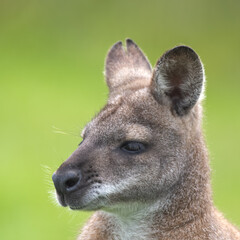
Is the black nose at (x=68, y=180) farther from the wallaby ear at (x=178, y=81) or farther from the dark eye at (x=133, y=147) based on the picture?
the wallaby ear at (x=178, y=81)

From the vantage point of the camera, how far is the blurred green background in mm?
16672

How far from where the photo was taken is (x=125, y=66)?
336 inches

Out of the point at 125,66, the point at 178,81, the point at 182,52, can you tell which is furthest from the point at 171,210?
the point at 125,66

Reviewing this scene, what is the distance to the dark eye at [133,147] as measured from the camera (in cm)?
723

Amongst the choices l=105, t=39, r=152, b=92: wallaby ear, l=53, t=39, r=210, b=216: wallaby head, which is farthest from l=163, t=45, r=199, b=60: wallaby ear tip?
l=105, t=39, r=152, b=92: wallaby ear

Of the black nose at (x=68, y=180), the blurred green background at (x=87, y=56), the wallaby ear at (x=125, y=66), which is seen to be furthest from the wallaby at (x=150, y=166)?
the blurred green background at (x=87, y=56)

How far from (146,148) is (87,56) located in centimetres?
1385

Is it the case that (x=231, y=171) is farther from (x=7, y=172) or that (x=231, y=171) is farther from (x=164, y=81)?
(x=164, y=81)

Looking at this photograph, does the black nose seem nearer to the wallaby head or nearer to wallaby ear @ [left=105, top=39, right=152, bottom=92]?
the wallaby head

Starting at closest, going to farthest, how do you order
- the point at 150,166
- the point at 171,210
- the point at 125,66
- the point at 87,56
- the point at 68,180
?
the point at 68,180, the point at 150,166, the point at 171,210, the point at 125,66, the point at 87,56

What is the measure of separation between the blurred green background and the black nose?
837 centimetres

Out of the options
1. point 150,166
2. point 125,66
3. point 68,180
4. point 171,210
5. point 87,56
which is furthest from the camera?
point 87,56

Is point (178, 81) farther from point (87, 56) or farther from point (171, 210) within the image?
point (87, 56)

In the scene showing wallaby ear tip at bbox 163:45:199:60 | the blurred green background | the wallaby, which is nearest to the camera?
the wallaby
